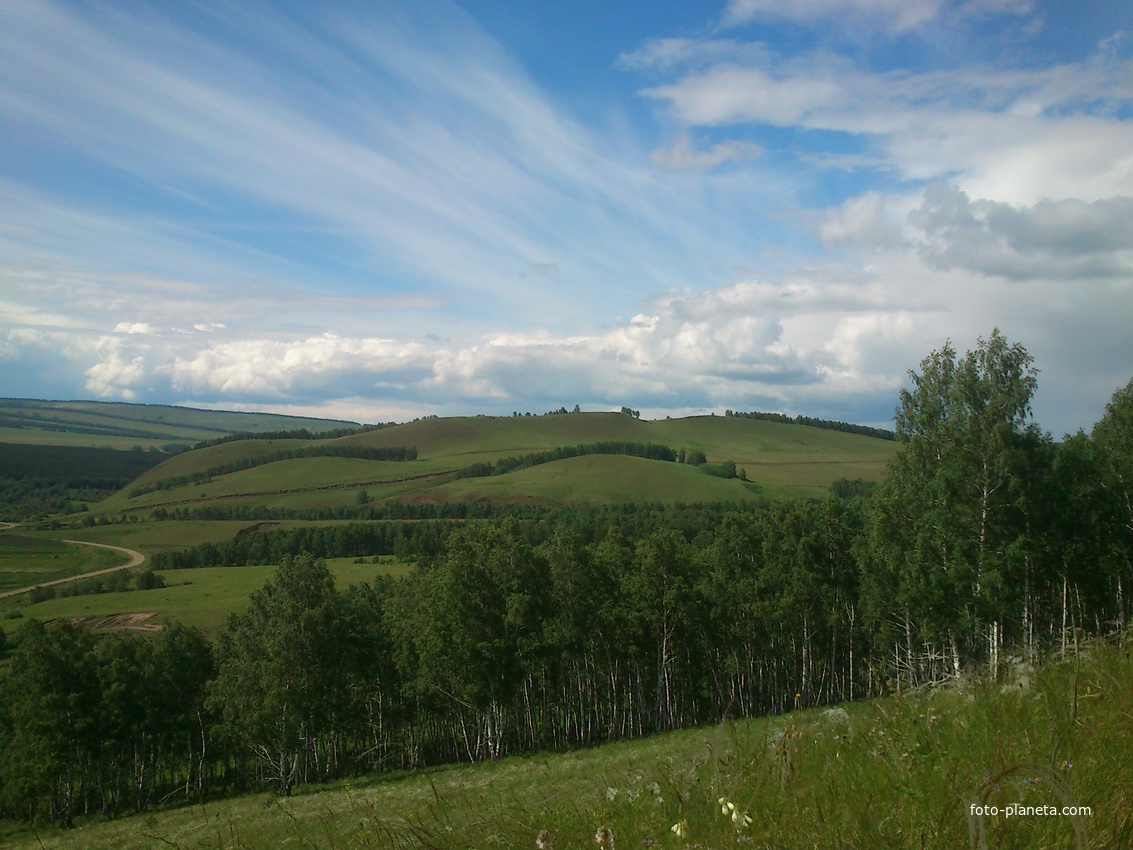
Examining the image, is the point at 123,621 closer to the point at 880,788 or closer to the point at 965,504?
the point at 965,504

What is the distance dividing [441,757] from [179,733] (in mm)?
19646

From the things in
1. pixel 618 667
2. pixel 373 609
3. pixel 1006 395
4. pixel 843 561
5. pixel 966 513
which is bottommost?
pixel 618 667

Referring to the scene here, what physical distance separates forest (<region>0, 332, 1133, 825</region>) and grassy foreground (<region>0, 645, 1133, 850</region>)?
29358mm

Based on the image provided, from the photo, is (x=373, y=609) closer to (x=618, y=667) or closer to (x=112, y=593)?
(x=618, y=667)

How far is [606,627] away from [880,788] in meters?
45.7

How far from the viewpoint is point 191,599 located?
106 metres

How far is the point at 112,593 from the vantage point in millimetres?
113812

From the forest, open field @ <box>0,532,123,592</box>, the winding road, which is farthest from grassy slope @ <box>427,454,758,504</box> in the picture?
the forest

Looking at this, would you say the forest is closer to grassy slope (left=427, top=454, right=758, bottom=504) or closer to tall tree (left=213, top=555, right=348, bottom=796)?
tall tree (left=213, top=555, right=348, bottom=796)

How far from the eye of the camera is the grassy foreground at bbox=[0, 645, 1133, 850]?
446 centimetres

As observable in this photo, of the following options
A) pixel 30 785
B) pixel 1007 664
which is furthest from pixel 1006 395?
pixel 30 785

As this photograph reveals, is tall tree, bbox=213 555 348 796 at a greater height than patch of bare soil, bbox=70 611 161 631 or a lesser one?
greater

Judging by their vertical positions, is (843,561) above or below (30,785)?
above

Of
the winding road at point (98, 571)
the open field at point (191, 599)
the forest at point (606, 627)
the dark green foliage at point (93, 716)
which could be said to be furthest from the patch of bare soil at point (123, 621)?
the forest at point (606, 627)
